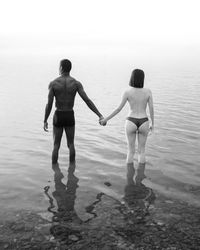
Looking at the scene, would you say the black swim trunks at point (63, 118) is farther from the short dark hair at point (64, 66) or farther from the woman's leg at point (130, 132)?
the woman's leg at point (130, 132)

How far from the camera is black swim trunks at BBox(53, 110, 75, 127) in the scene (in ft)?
32.6

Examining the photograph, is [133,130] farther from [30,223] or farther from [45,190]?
[30,223]

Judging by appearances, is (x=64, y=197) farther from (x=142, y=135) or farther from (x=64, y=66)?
(x=64, y=66)

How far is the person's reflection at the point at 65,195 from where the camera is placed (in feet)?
24.3

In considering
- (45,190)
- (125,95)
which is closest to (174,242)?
(45,190)

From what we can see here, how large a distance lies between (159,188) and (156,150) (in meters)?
3.67

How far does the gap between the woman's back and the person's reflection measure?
248 cm

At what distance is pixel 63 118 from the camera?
9.95 metres

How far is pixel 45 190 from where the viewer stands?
8961mm

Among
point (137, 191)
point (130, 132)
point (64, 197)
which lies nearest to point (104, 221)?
point (64, 197)

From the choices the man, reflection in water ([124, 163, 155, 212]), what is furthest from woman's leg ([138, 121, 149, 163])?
the man

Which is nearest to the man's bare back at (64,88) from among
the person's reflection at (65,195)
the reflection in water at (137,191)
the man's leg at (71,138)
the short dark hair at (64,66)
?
the short dark hair at (64,66)

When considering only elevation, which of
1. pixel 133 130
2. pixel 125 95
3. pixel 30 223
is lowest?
pixel 30 223

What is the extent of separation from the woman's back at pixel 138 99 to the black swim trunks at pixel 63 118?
175 cm
